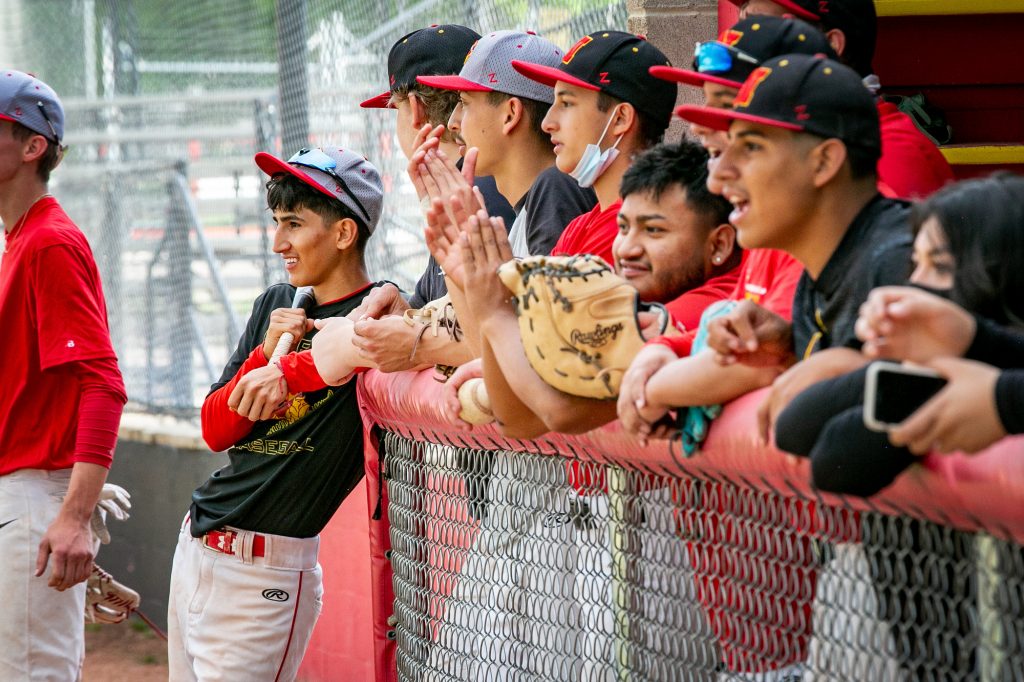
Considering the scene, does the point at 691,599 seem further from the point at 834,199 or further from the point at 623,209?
the point at 623,209

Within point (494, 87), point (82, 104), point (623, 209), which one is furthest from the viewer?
point (82, 104)

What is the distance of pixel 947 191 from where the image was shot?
1649mm

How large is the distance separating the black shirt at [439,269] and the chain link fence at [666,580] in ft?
2.34

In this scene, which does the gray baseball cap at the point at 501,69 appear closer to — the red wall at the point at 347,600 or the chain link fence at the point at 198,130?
the chain link fence at the point at 198,130

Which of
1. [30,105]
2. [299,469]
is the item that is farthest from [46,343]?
[299,469]

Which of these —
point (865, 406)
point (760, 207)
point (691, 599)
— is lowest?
point (691, 599)

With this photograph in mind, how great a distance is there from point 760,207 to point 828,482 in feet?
2.02

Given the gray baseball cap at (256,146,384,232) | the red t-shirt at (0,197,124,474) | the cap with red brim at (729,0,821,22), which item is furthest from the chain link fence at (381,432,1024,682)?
the red t-shirt at (0,197,124,474)

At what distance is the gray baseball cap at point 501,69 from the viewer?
3.67 meters

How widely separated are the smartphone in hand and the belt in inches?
97.3

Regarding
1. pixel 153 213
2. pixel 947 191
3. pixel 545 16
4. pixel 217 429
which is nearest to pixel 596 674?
pixel 947 191

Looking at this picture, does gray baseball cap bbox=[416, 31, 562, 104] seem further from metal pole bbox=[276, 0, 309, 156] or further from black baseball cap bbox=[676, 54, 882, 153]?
metal pole bbox=[276, 0, 309, 156]

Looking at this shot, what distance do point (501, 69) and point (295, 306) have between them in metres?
0.90

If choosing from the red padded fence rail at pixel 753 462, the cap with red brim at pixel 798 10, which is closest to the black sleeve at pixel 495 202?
the red padded fence rail at pixel 753 462
